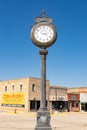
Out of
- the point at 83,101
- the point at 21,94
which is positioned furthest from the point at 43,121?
the point at 83,101

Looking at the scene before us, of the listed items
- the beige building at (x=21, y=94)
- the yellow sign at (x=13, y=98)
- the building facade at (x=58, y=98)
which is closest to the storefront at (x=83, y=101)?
the building facade at (x=58, y=98)

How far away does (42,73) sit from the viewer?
432 inches

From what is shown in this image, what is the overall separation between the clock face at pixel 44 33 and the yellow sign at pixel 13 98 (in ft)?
129

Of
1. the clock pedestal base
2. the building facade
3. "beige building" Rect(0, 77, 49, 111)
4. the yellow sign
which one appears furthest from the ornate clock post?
the building facade

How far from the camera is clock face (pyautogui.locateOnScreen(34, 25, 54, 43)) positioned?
11.1m

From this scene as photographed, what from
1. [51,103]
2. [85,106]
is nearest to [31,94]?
[51,103]

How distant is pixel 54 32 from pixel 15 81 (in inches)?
1658

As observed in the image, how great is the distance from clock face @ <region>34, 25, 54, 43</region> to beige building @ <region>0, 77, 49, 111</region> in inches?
1503

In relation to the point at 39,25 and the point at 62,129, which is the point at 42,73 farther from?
the point at 62,129

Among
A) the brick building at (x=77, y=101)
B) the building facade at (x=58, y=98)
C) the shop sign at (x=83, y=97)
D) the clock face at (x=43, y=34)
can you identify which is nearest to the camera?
the clock face at (x=43, y=34)

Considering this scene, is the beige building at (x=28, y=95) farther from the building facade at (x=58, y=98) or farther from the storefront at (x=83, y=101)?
the storefront at (x=83, y=101)

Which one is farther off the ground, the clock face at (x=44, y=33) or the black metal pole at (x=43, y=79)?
the clock face at (x=44, y=33)

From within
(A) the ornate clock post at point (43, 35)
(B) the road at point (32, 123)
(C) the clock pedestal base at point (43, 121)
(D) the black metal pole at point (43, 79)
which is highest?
(A) the ornate clock post at point (43, 35)

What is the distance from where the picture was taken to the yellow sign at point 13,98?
165 ft
